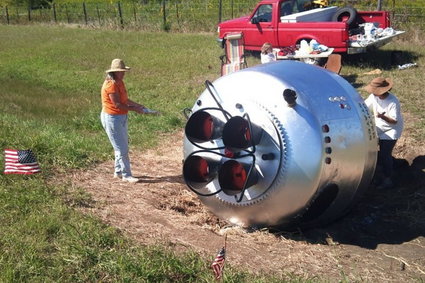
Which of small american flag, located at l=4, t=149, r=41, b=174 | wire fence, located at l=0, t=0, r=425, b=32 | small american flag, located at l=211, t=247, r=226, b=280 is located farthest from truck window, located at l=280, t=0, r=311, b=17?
small american flag, located at l=211, t=247, r=226, b=280

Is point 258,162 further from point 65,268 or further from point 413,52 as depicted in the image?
point 413,52

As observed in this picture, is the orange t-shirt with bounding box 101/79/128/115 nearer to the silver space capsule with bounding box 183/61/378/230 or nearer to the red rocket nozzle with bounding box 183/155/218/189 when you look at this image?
the silver space capsule with bounding box 183/61/378/230

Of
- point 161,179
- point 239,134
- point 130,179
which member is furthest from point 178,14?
point 239,134

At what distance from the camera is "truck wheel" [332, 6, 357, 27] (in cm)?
1528

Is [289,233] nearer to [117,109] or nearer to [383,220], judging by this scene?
[383,220]

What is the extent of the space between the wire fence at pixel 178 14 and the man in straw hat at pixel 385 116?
49.1 ft

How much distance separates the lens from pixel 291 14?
1614 centimetres

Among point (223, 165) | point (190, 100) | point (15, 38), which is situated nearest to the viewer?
point (223, 165)

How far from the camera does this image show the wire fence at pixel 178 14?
2164cm

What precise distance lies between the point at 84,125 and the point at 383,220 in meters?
6.29

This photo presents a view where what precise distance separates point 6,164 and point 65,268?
265cm

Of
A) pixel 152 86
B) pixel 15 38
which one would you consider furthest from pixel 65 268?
pixel 15 38

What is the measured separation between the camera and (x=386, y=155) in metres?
7.04

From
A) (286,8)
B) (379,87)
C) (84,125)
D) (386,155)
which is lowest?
(84,125)
